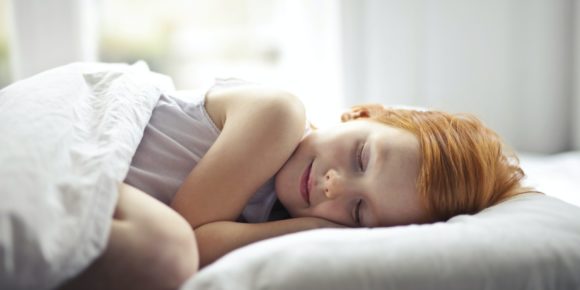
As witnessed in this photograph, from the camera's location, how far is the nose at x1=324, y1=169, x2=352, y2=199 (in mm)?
908

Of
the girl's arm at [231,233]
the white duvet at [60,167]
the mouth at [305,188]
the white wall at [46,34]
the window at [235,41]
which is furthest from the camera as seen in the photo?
the window at [235,41]

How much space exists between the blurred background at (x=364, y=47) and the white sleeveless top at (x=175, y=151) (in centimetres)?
80

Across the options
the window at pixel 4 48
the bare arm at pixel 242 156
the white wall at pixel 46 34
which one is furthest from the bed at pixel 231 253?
the window at pixel 4 48

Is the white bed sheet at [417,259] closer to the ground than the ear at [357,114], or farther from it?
closer to the ground

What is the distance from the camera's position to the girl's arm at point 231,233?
848mm

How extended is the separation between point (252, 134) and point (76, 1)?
1.13m

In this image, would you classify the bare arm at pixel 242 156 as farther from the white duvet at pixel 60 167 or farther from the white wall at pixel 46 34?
the white wall at pixel 46 34

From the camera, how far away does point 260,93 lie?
0.98 meters

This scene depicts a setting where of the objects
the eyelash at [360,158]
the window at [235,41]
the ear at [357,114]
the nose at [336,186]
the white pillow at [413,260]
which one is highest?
the window at [235,41]

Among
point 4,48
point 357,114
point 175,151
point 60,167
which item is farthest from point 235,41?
point 60,167

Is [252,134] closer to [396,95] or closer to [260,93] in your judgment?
[260,93]

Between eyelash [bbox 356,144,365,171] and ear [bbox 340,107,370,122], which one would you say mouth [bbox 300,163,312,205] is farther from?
ear [bbox 340,107,370,122]

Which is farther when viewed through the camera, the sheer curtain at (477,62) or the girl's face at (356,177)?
the sheer curtain at (477,62)

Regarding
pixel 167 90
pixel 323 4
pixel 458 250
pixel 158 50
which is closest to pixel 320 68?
pixel 323 4
